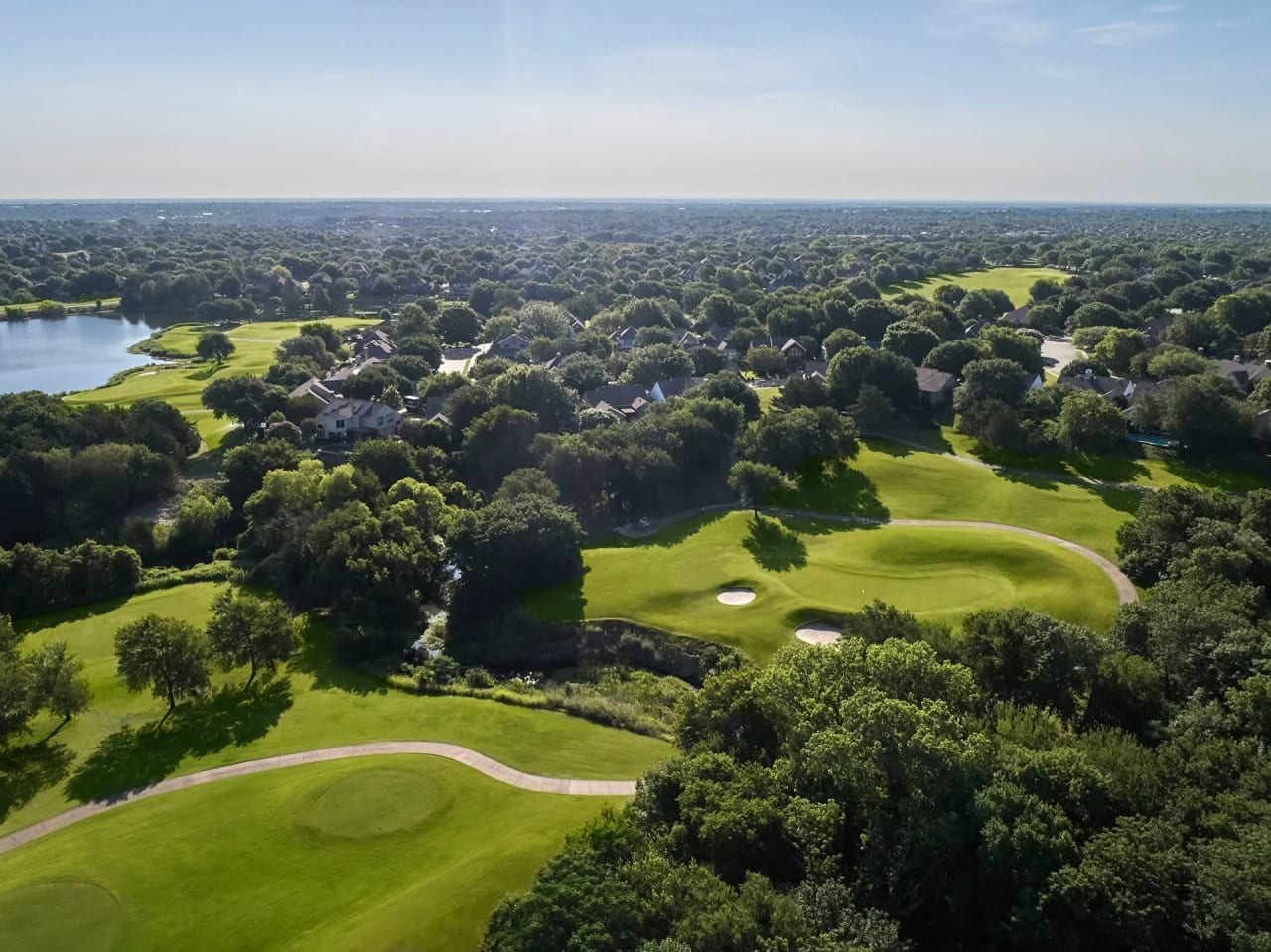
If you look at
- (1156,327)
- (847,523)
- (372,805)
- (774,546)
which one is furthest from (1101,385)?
(372,805)

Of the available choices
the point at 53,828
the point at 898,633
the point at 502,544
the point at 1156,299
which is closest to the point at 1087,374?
the point at 1156,299

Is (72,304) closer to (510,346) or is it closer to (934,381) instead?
(510,346)

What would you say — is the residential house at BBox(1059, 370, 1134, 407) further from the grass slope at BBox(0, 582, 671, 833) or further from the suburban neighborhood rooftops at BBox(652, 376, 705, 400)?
the grass slope at BBox(0, 582, 671, 833)

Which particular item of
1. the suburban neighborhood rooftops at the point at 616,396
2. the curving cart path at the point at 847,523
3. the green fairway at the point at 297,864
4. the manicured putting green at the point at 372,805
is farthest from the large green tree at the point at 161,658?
the suburban neighborhood rooftops at the point at 616,396

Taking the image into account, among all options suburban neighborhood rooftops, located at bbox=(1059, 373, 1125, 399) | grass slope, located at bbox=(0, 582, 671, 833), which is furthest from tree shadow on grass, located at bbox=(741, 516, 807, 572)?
suburban neighborhood rooftops, located at bbox=(1059, 373, 1125, 399)

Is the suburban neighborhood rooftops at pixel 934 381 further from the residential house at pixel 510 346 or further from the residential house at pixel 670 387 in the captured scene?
the residential house at pixel 510 346

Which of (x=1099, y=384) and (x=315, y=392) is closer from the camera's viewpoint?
(x=1099, y=384)
